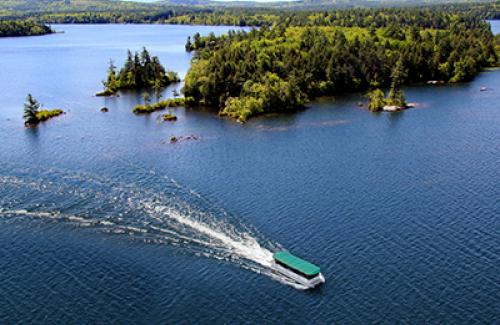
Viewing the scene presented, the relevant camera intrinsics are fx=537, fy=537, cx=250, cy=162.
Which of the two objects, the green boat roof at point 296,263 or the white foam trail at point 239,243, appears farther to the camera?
the white foam trail at point 239,243

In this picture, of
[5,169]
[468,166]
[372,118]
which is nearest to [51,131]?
[5,169]

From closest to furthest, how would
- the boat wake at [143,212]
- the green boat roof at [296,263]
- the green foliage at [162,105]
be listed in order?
the green boat roof at [296,263] < the boat wake at [143,212] < the green foliage at [162,105]

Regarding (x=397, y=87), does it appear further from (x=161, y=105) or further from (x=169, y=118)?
(x=169, y=118)

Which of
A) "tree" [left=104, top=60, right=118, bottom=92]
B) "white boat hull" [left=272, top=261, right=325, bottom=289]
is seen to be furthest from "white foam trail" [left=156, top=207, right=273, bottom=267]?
"tree" [left=104, top=60, right=118, bottom=92]

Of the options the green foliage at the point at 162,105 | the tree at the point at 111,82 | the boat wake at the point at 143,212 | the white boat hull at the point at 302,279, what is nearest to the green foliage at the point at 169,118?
the green foliage at the point at 162,105

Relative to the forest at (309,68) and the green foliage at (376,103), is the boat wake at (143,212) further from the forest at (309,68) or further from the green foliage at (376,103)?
the green foliage at (376,103)

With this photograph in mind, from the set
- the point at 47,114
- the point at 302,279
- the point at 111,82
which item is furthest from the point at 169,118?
the point at 302,279

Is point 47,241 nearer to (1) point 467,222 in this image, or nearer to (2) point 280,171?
(2) point 280,171
